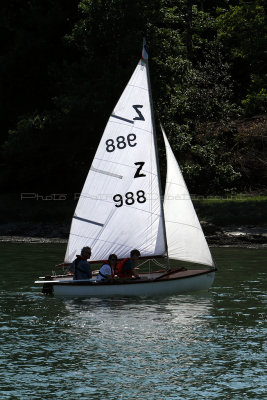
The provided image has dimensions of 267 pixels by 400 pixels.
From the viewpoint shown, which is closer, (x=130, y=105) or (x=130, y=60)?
(x=130, y=105)

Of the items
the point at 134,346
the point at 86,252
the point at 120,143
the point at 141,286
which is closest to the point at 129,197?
the point at 120,143

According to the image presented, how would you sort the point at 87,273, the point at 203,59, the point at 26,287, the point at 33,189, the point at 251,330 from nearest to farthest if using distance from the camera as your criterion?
the point at 251,330
the point at 87,273
the point at 26,287
the point at 33,189
the point at 203,59

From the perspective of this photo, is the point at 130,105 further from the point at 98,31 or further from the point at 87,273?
the point at 98,31

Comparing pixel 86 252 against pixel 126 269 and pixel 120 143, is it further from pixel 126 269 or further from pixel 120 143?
pixel 120 143

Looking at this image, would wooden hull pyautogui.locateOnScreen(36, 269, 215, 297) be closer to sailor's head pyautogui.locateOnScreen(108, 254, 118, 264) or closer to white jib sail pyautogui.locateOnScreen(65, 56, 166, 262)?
sailor's head pyautogui.locateOnScreen(108, 254, 118, 264)

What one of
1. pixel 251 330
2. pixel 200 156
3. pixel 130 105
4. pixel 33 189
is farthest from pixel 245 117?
pixel 251 330

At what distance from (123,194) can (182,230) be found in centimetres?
256

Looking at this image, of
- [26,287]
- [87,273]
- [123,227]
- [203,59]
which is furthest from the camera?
[203,59]

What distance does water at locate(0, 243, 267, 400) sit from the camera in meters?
17.1

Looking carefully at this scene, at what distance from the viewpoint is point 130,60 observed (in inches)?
2277

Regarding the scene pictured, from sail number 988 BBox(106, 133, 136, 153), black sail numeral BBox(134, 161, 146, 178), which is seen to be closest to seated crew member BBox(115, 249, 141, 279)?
black sail numeral BBox(134, 161, 146, 178)

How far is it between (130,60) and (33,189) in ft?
45.2

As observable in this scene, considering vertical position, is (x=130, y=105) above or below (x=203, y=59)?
below

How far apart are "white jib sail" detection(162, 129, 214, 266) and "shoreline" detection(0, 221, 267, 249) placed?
2011 cm
